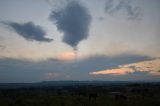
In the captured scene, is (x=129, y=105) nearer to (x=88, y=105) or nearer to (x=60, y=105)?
(x=88, y=105)

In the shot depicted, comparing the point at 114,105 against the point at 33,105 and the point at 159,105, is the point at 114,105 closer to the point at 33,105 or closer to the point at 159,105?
the point at 159,105

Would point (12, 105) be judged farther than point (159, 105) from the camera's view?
Yes

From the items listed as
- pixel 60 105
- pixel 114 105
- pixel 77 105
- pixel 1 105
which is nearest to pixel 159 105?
pixel 114 105

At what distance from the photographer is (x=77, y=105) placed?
3503cm

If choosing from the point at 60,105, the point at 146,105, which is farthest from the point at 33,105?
the point at 146,105

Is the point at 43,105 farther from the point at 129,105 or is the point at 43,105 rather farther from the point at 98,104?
the point at 129,105

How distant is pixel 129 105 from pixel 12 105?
17601mm

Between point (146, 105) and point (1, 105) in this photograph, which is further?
point (1, 105)

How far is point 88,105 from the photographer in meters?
35.5

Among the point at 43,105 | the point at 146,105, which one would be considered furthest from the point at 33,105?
the point at 146,105

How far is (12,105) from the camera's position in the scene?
1436 inches

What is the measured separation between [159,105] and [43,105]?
16739mm

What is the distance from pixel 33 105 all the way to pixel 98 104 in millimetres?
9802

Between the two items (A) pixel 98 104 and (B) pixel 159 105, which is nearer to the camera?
(B) pixel 159 105
